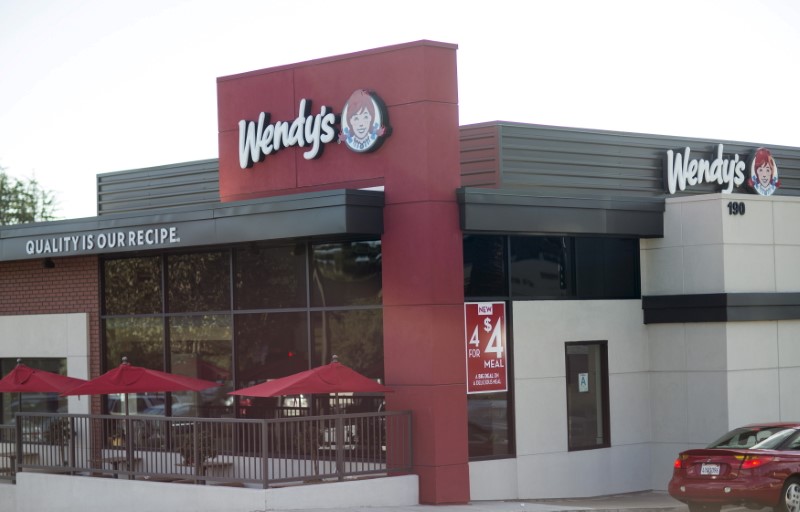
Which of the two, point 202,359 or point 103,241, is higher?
point 103,241

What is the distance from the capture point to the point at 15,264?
1030 inches

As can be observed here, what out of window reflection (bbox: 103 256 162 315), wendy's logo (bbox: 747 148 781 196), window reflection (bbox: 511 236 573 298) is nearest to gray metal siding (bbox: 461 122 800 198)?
wendy's logo (bbox: 747 148 781 196)

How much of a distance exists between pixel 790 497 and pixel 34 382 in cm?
1272

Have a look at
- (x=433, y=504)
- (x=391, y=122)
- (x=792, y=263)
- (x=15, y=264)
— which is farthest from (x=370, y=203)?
(x=15, y=264)

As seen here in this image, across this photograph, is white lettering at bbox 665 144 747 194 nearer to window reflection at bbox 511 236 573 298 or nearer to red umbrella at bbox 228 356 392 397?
window reflection at bbox 511 236 573 298

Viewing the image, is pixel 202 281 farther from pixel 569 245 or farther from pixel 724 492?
pixel 724 492

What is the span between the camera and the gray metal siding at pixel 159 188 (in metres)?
27.1

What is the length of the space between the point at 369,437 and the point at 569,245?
201 inches

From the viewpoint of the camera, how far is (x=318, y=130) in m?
20.7

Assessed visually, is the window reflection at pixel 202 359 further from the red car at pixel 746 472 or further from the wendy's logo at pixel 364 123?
the red car at pixel 746 472

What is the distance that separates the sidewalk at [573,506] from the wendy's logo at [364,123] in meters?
5.74

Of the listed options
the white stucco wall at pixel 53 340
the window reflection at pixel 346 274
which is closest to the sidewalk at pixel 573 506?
the window reflection at pixel 346 274

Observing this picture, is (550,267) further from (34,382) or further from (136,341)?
(34,382)

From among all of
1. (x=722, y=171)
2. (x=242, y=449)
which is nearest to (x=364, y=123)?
(x=242, y=449)
